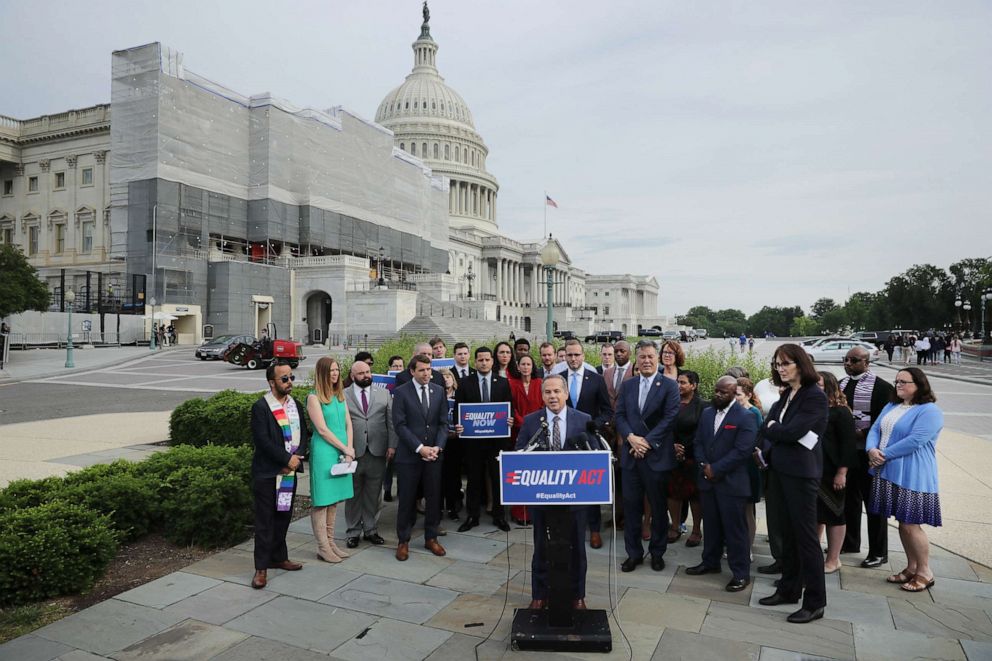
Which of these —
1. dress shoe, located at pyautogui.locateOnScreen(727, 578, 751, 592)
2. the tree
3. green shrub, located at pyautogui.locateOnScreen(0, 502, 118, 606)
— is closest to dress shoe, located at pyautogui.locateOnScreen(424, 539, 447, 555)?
dress shoe, located at pyautogui.locateOnScreen(727, 578, 751, 592)

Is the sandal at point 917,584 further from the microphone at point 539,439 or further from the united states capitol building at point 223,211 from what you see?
the united states capitol building at point 223,211

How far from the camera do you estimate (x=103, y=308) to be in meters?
49.2

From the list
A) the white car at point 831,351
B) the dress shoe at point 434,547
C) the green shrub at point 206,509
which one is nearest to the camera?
the dress shoe at point 434,547

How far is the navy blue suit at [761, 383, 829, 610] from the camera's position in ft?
17.3

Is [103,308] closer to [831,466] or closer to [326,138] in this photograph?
[326,138]

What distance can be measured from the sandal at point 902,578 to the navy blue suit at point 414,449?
4402 mm

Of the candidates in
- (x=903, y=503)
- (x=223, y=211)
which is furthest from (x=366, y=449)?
(x=223, y=211)

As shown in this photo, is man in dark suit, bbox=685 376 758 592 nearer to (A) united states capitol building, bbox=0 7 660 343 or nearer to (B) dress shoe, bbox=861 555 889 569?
(B) dress shoe, bbox=861 555 889 569

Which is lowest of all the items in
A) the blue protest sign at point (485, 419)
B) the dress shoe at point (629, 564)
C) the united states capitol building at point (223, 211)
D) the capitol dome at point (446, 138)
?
the dress shoe at point (629, 564)

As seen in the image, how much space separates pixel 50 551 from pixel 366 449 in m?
2.97

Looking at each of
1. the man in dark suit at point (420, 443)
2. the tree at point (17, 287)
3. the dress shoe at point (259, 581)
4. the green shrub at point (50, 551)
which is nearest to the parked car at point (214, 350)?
the tree at point (17, 287)

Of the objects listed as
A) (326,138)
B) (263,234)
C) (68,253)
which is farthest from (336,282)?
(68,253)

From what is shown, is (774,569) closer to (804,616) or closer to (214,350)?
(804,616)

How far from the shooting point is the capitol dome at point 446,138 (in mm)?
108438
